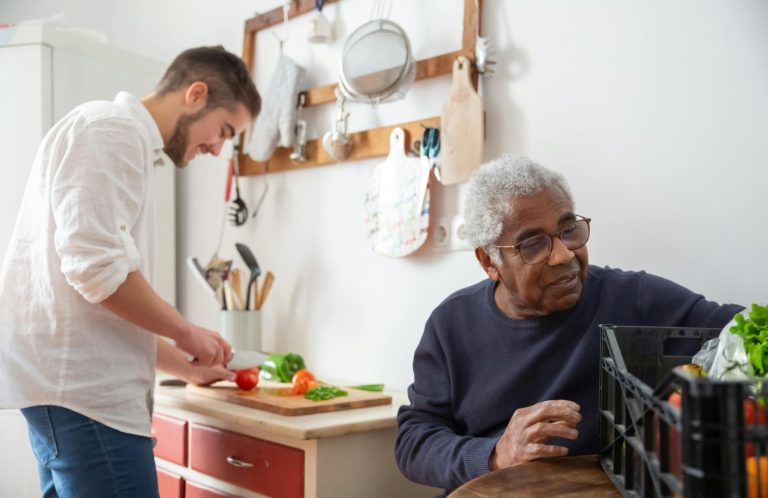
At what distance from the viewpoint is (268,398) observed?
169cm

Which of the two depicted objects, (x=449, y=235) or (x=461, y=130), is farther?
(x=449, y=235)

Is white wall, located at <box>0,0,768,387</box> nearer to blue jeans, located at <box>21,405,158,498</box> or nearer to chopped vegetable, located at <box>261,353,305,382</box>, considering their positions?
chopped vegetable, located at <box>261,353,305,382</box>

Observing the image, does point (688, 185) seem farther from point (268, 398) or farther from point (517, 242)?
point (268, 398)

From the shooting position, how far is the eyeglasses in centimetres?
128

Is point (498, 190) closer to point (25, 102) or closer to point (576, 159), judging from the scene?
point (576, 159)

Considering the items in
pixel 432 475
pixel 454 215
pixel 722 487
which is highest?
pixel 454 215

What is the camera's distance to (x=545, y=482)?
3.16ft

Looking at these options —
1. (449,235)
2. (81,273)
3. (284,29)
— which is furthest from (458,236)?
(284,29)

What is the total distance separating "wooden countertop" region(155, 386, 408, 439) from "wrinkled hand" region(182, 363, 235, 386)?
0.16 ft

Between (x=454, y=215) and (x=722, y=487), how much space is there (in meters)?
1.29

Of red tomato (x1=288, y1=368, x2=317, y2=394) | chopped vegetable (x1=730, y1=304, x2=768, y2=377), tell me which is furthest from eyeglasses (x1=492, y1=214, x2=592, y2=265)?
red tomato (x1=288, y1=368, x2=317, y2=394)

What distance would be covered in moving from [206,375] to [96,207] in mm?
662

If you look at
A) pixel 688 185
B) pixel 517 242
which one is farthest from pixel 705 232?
pixel 517 242

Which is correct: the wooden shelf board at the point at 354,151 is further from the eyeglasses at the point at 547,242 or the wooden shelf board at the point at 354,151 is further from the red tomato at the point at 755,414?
the red tomato at the point at 755,414
